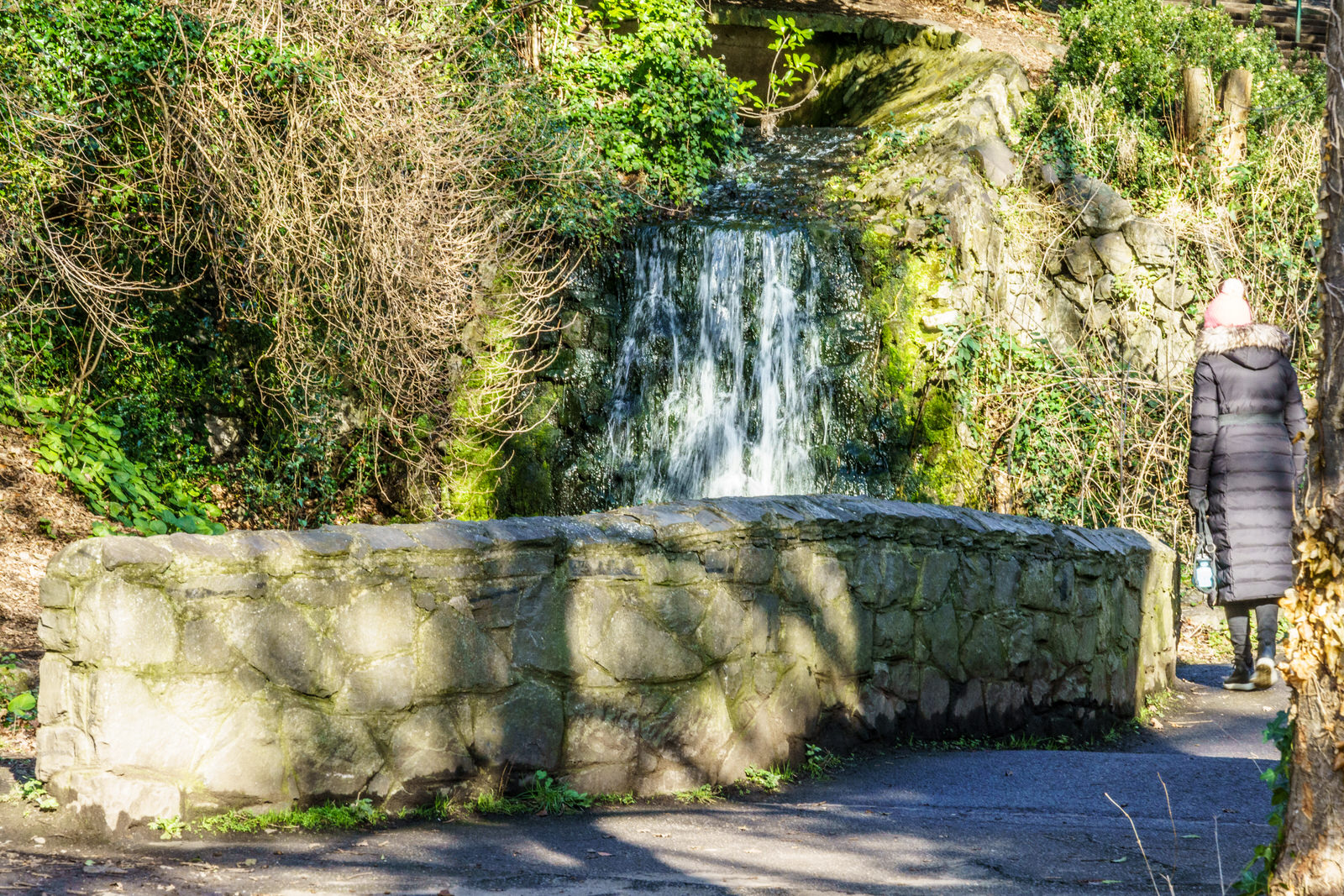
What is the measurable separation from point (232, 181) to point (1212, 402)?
21.5ft

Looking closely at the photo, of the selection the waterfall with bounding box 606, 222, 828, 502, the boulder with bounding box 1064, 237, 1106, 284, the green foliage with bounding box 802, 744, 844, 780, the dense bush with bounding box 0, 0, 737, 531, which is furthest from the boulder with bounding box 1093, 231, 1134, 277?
the green foliage with bounding box 802, 744, 844, 780

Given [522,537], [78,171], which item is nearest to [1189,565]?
[522,537]

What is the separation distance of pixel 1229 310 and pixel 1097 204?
6297mm

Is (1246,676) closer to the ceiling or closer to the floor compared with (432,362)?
closer to the floor

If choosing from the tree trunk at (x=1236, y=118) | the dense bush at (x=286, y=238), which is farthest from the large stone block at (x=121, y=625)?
the tree trunk at (x=1236, y=118)

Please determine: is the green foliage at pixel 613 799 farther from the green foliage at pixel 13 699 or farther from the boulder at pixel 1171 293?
the boulder at pixel 1171 293

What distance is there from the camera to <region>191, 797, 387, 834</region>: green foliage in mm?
3883

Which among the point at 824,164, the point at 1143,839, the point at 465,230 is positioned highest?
the point at 824,164

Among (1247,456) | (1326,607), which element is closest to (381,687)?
(1326,607)

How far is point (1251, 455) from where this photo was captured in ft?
21.6

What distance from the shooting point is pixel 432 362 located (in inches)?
389

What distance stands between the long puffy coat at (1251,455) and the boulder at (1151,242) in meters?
6.06

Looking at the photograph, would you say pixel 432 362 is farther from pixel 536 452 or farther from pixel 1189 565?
pixel 1189 565

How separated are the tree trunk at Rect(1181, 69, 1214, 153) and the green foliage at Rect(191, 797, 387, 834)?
12.2 metres
